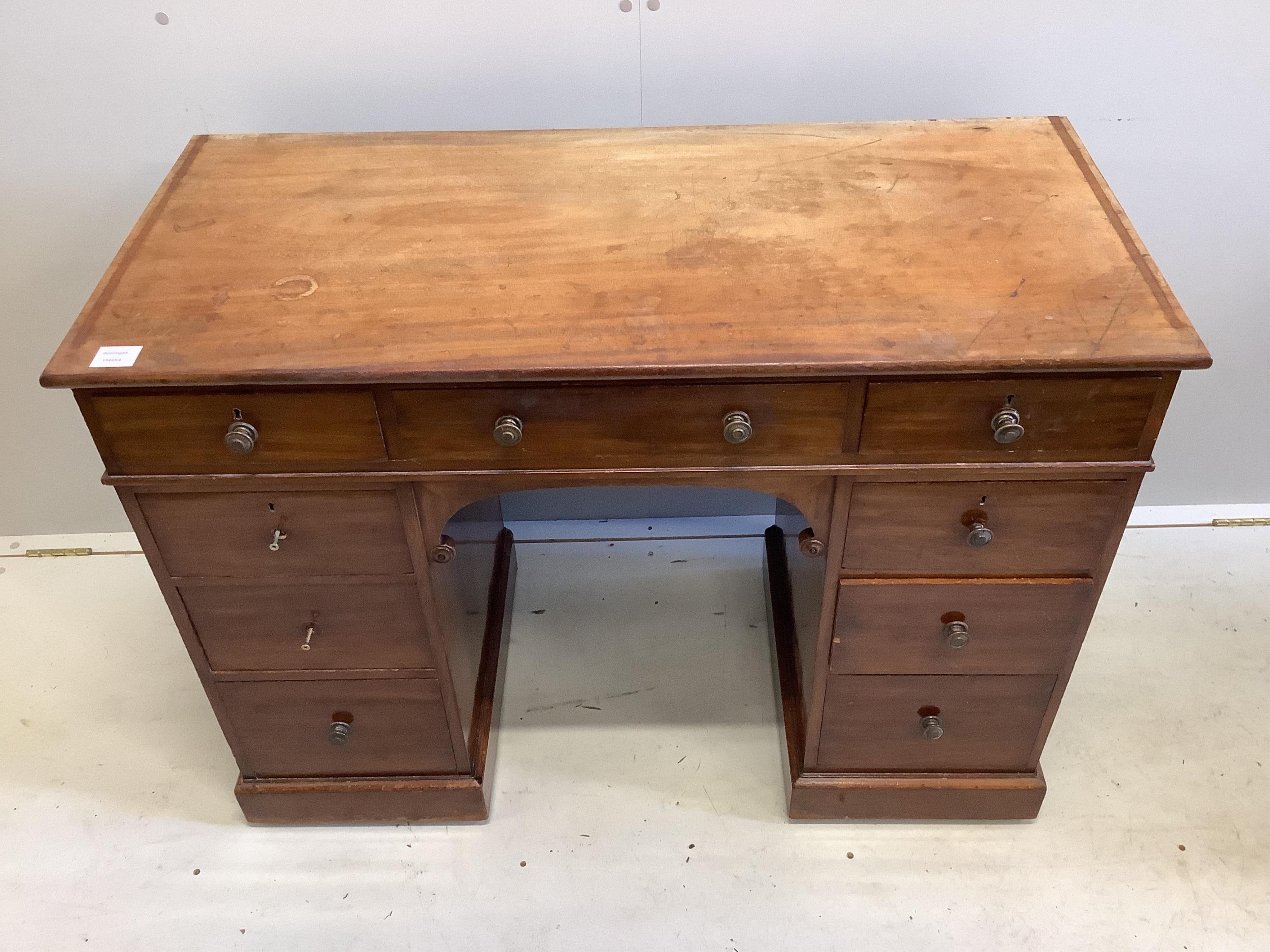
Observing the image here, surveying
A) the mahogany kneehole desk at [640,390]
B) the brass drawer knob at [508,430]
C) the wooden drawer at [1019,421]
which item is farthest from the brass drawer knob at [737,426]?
the brass drawer knob at [508,430]

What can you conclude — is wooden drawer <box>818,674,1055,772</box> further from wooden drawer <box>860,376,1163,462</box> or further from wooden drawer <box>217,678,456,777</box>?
wooden drawer <box>217,678,456,777</box>

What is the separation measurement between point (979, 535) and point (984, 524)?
0.03 metres

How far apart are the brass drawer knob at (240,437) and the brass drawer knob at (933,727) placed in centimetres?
105

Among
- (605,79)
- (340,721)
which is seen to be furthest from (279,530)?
(605,79)

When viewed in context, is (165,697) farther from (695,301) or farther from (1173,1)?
(1173,1)

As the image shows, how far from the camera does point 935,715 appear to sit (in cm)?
151

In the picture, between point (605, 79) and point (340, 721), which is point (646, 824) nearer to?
point (340, 721)

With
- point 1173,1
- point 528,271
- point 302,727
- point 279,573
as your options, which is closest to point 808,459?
point 528,271

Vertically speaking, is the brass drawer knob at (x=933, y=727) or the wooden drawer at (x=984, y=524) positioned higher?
the wooden drawer at (x=984, y=524)

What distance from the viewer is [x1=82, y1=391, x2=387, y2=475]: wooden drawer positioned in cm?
114

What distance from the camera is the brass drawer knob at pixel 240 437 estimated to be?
1149mm

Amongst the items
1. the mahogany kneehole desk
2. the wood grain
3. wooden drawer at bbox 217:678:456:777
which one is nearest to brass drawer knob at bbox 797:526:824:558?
the mahogany kneehole desk

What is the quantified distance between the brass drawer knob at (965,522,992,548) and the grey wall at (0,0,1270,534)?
789 mm

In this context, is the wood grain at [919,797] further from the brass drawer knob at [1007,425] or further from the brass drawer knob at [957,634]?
the brass drawer knob at [1007,425]
